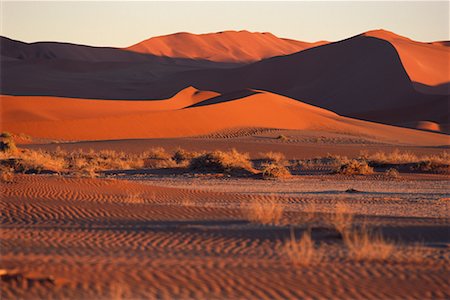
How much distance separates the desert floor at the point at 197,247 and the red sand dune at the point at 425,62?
9023cm

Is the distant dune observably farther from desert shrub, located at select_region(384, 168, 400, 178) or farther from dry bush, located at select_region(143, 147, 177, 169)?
desert shrub, located at select_region(384, 168, 400, 178)

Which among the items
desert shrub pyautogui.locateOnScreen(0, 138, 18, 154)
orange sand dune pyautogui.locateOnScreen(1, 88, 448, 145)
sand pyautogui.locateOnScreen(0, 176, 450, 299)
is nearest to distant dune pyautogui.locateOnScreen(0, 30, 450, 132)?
orange sand dune pyautogui.locateOnScreen(1, 88, 448, 145)

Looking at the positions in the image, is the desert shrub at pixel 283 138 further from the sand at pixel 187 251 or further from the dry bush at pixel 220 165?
the sand at pixel 187 251

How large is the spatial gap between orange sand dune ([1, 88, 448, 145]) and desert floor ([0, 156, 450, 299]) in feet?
121

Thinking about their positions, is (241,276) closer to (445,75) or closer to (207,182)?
(207,182)

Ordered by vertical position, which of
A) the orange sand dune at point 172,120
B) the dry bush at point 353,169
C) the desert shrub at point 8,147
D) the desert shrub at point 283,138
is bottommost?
the dry bush at point 353,169

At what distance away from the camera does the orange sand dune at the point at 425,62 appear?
107 meters

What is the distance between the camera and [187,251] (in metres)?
11.0

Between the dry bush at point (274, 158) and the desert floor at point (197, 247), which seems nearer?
the desert floor at point (197, 247)

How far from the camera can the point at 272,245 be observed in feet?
37.7

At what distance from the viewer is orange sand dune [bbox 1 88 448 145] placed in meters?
56.4

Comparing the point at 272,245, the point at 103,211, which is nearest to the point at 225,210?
the point at 103,211

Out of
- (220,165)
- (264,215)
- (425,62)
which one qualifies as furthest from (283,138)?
(425,62)

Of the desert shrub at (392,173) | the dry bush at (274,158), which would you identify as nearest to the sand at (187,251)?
the desert shrub at (392,173)
